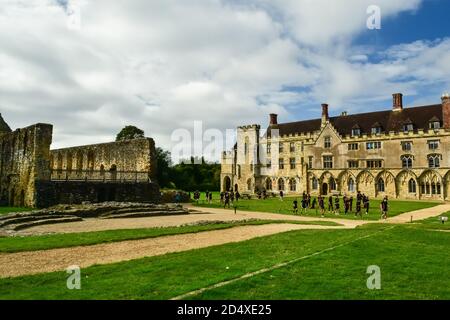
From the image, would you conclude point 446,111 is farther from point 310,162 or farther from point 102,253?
point 102,253

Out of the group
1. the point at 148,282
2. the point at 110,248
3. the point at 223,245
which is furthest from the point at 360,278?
the point at 110,248

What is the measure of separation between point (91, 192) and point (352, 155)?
1579 inches

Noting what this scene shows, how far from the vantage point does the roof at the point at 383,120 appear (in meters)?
51.8

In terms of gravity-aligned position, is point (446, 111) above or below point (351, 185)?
above

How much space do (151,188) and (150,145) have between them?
4667 mm

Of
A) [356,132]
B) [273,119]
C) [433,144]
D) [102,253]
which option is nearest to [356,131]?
[356,132]

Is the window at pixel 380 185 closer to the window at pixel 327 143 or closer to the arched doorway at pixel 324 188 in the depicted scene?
the arched doorway at pixel 324 188

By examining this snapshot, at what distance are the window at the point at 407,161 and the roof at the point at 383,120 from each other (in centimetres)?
426

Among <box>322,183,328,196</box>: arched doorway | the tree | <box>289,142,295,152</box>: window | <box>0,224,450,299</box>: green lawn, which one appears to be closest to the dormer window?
<box>322,183,328,196</box>: arched doorway

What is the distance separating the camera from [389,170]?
52875mm

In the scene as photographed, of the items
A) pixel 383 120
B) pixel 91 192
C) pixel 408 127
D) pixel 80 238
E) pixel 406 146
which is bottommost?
pixel 80 238

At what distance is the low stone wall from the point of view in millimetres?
30125

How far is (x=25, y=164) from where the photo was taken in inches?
1275

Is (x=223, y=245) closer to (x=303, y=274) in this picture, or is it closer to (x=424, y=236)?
(x=303, y=274)
